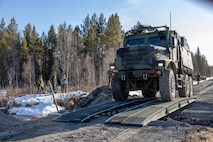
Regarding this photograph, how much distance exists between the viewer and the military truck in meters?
9.26

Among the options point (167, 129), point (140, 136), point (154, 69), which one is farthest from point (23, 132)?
point (154, 69)

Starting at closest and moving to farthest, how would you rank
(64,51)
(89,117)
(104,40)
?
(89,117) < (64,51) < (104,40)

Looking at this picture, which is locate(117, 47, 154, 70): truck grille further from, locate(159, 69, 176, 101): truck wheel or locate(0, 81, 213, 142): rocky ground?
locate(0, 81, 213, 142): rocky ground

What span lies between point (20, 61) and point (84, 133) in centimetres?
5654

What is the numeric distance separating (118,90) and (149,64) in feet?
5.72

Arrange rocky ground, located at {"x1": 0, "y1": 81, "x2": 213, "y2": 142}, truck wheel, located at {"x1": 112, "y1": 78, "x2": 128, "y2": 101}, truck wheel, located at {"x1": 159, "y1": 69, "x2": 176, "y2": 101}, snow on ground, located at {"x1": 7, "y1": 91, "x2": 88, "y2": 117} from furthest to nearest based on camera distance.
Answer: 1. snow on ground, located at {"x1": 7, "y1": 91, "x2": 88, "y2": 117}
2. truck wheel, located at {"x1": 112, "y1": 78, "x2": 128, "y2": 101}
3. truck wheel, located at {"x1": 159, "y1": 69, "x2": 176, "y2": 101}
4. rocky ground, located at {"x1": 0, "y1": 81, "x2": 213, "y2": 142}

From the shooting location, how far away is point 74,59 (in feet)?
161

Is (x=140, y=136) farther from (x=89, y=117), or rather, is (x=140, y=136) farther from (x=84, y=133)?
(x=89, y=117)

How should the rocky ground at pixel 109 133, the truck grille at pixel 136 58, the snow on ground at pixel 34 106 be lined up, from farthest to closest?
the snow on ground at pixel 34 106
the truck grille at pixel 136 58
the rocky ground at pixel 109 133

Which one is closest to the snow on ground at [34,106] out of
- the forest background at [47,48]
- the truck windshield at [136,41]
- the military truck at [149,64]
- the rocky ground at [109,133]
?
the military truck at [149,64]

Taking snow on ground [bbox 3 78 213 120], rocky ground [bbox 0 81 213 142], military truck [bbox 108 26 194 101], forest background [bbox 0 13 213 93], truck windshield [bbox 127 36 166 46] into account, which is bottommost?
snow on ground [bbox 3 78 213 120]

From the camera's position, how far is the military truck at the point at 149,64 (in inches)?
364

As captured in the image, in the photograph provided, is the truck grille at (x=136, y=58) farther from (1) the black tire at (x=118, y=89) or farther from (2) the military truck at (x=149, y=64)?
(1) the black tire at (x=118, y=89)

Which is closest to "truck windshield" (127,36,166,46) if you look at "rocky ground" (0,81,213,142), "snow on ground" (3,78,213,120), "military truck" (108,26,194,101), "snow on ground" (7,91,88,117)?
"military truck" (108,26,194,101)
